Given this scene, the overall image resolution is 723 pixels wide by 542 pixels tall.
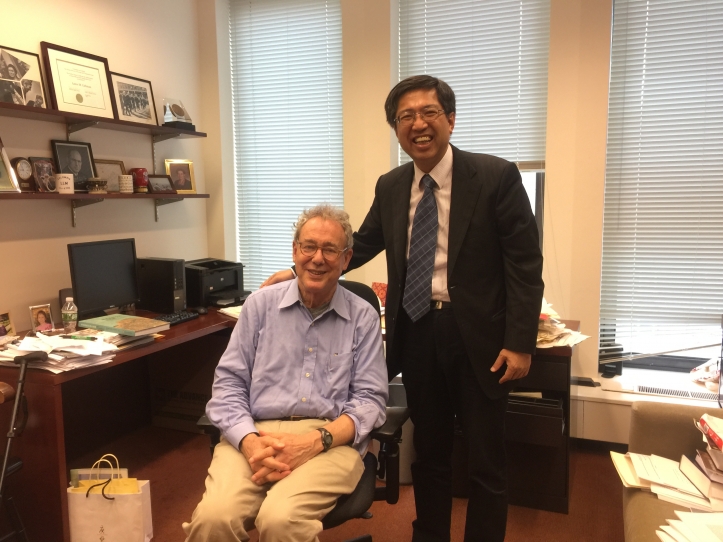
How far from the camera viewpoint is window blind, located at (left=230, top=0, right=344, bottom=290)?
137 inches

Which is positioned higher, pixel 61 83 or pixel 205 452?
pixel 61 83

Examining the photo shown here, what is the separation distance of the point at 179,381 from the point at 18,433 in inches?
55.1

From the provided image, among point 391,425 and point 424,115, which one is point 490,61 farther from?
point 391,425

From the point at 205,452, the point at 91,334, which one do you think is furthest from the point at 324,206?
the point at 205,452

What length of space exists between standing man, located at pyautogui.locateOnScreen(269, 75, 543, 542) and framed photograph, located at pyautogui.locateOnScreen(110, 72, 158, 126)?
1774mm

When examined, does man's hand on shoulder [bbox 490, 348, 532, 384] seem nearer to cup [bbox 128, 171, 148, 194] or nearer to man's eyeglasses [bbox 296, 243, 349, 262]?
man's eyeglasses [bbox 296, 243, 349, 262]

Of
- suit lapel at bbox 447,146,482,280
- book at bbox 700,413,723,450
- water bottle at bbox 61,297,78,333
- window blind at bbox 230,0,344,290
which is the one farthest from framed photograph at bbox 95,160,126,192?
book at bbox 700,413,723,450

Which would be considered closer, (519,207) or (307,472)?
(307,472)

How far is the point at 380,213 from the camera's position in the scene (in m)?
2.01

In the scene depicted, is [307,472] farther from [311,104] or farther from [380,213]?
[311,104]

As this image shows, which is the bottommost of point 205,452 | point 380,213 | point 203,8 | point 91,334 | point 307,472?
point 205,452

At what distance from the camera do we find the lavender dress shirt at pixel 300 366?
5.61ft

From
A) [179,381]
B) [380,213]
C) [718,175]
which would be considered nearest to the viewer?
[380,213]

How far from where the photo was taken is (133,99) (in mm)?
3006
